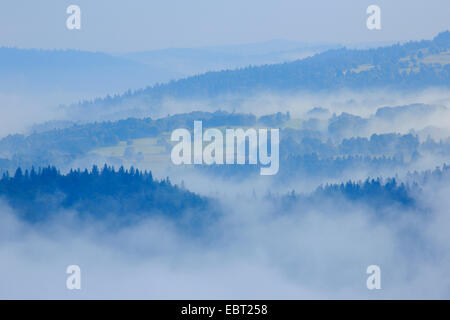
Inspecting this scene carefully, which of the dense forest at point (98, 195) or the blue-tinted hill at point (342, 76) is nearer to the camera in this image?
the dense forest at point (98, 195)

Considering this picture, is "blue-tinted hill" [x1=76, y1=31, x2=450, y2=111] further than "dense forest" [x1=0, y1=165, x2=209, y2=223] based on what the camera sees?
Yes

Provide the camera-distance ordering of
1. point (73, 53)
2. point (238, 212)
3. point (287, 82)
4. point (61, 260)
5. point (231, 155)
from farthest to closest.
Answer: point (73, 53) → point (287, 82) → point (231, 155) → point (238, 212) → point (61, 260)

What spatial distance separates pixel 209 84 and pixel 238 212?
73168 millimetres

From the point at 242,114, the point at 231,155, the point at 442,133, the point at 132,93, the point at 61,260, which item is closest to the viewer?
the point at 61,260

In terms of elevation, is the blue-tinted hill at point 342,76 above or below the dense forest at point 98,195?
above

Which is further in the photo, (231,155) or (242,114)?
(242,114)

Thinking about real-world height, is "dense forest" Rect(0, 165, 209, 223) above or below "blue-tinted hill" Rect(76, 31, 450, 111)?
below

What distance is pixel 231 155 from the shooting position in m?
81.9

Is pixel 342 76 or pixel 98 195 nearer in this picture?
pixel 98 195

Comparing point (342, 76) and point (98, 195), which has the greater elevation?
point (342, 76)

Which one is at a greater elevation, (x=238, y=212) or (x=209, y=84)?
(x=209, y=84)
